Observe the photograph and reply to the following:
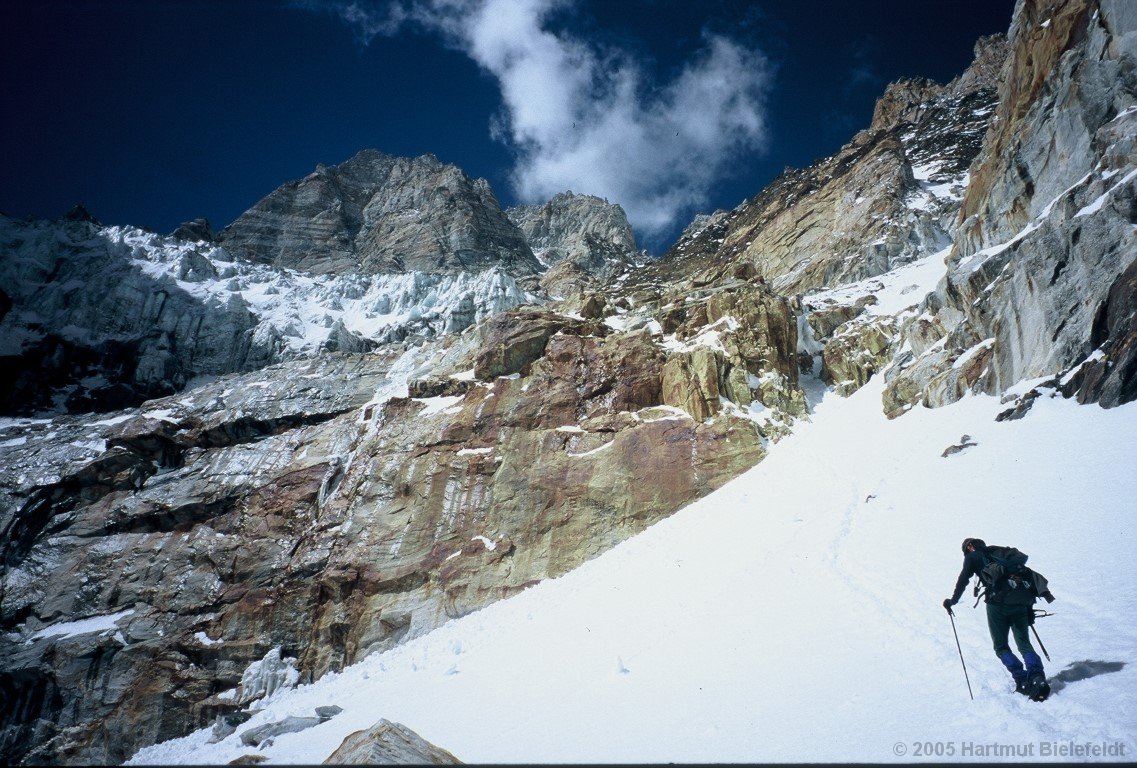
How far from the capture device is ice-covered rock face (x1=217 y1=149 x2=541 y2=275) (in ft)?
352

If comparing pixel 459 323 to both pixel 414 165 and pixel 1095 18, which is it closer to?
pixel 1095 18

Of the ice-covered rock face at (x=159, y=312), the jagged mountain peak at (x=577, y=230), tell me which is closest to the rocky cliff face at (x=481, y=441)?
the ice-covered rock face at (x=159, y=312)

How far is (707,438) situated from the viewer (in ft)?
84.0

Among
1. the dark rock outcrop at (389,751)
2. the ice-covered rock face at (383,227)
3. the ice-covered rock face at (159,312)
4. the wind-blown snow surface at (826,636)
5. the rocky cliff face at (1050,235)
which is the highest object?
the ice-covered rock face at (383,227)

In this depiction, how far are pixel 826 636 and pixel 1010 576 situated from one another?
318cm

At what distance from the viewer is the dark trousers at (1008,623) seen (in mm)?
5418

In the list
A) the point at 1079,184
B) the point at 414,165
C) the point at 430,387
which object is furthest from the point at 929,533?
the point at 414,165

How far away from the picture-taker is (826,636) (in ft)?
26.2

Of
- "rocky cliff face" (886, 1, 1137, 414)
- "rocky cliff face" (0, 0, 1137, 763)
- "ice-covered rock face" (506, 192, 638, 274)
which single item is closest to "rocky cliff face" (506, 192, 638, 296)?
"ice-covered rock face" (506, 192, 638, 274)

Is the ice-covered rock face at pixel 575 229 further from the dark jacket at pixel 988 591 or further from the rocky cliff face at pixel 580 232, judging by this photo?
the dark jacket at pixel 988 591

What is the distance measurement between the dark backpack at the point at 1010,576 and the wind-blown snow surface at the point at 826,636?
962 millimetres

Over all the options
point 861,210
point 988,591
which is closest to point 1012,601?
point 988,591

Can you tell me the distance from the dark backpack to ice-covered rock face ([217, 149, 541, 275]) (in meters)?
98.8

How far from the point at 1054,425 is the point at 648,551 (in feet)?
43.2
